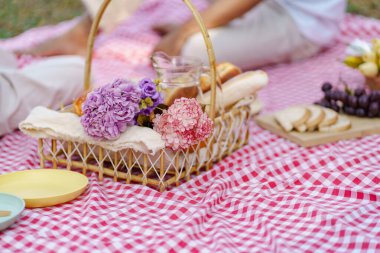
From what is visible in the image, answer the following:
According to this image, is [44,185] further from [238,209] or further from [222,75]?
[222,75]

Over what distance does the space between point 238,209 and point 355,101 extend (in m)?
0.74

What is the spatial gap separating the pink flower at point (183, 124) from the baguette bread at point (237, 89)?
0.78 feet

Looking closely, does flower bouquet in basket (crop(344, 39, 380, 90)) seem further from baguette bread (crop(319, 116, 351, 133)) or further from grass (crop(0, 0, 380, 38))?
grass (crop(0, 0, 380, 38))

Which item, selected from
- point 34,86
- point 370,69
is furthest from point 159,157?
point 370,69

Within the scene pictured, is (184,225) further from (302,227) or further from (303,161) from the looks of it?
(303,161)

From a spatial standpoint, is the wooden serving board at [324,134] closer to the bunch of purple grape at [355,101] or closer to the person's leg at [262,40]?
the bunch of purple grape at [355,101]

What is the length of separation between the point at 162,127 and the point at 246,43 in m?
1.33

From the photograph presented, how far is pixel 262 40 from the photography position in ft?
8.86

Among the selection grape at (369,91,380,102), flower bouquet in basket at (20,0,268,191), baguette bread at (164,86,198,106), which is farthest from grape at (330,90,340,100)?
baguette bread at (164,86,198,106)

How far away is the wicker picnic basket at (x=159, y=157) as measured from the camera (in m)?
1.48

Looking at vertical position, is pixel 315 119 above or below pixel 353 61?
below

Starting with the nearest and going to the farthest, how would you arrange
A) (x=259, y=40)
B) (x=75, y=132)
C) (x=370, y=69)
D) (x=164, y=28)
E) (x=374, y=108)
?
(x=75, y=132)
(x=374, y=108)
(x=370, y=69)
(x=259, y=40)
(x=164, y=28)

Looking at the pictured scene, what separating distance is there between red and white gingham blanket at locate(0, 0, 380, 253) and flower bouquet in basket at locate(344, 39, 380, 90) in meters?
0.39

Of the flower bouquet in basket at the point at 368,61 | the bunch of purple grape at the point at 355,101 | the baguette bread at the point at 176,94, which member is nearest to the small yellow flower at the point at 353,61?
the flower bouquet in basket at the point at 368,61
